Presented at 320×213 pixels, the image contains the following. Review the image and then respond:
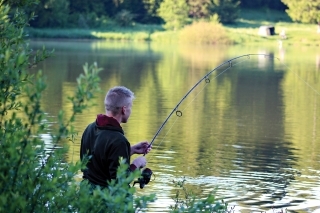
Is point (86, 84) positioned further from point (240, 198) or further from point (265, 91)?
point (265, 91)

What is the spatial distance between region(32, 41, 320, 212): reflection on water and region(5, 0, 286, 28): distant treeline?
28.5 metres

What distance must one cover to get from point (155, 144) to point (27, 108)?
9.49m

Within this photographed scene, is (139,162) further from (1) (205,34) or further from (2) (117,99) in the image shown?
(1) (205,34)

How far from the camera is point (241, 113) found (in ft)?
58.3

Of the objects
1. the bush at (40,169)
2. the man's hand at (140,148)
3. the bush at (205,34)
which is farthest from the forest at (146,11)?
the bush at (40,169)

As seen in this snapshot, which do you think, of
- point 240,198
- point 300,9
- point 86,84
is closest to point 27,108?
point 86,84

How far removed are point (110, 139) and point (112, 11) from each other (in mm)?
63651

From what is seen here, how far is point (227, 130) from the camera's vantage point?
49.2 ft

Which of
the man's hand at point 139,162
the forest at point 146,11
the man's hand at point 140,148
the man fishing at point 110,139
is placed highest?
the man fishing at point 110,139

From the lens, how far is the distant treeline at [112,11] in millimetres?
58306

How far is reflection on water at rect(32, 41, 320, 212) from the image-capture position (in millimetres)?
9625

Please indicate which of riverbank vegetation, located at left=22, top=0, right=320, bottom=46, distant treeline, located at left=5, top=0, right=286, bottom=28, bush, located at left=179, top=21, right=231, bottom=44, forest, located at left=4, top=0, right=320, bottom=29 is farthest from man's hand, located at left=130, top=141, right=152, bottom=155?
forest, located at left=4, top=0, right=320, bottom=29

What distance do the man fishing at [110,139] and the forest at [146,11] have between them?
179 feet

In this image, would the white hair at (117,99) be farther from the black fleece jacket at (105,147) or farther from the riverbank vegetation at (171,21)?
the riverbank vegetation at (171,21)
